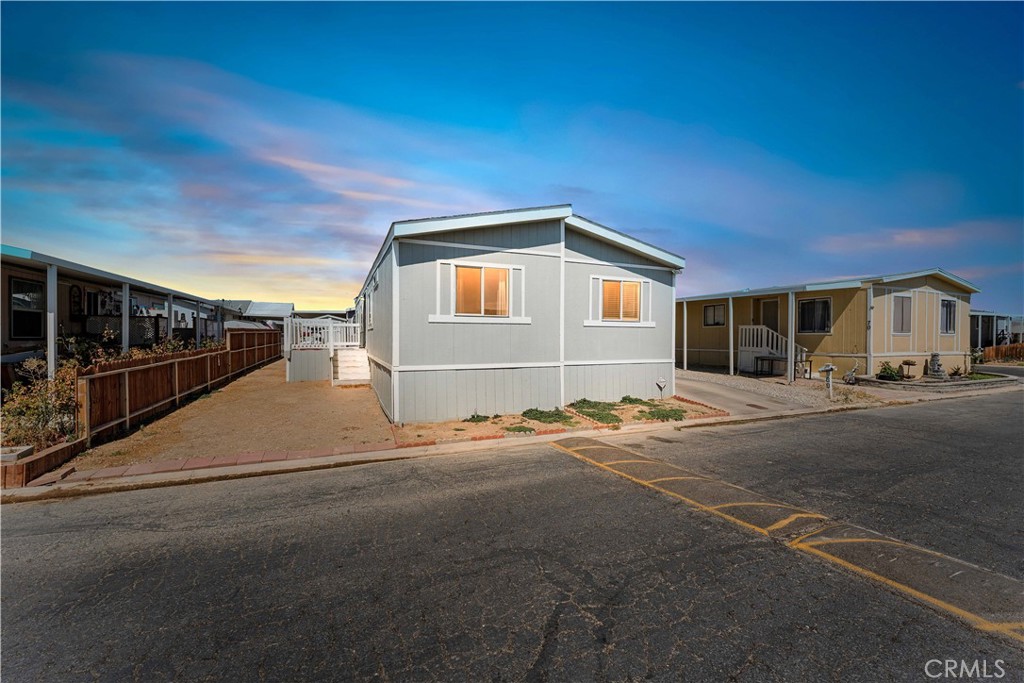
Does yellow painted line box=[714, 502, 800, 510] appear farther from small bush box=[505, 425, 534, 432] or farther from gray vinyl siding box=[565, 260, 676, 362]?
gray vinyl siding box=[565, 260, 676, 362]

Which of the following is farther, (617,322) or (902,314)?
(902,314)

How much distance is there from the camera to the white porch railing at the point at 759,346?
1842 centimetres

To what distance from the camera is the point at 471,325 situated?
10.1 meters

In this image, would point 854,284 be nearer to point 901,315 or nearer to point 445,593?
point 901,315

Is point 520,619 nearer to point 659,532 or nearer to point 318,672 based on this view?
point 318,672

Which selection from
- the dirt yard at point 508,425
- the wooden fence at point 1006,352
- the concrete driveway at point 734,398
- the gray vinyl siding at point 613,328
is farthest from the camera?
the wooden fence at point 1006,352

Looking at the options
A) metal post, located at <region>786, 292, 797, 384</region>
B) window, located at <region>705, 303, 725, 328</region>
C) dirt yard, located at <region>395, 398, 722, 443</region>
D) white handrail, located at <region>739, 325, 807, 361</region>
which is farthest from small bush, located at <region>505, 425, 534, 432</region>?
window, located at <region>705, 303, 725, 328</region>

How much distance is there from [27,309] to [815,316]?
25266 millimetres

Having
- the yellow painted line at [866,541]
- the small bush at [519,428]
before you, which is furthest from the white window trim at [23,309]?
the yellow painted line at [866,541]

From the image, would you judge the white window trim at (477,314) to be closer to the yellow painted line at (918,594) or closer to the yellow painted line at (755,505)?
the yellow painted line at (755,505)

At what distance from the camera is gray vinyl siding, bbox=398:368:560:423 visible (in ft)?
31.6

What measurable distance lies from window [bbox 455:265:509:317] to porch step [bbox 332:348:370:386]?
7.91 meters

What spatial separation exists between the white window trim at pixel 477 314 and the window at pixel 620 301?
246cm

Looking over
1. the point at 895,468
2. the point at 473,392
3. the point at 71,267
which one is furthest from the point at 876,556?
the point at 71,267
